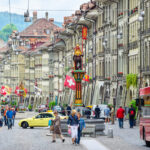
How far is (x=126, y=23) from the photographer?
70.1m

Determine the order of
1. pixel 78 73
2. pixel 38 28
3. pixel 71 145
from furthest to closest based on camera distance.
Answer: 1. pixel 38 28
2. pixel 78 73
3. pixel 71 145

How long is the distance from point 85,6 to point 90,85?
1173 cm

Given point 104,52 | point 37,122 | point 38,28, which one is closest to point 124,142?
point 37,122

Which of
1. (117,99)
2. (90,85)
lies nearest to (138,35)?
(117,99)

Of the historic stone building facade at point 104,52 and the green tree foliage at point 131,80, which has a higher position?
the historic stone building facade at point 104,52

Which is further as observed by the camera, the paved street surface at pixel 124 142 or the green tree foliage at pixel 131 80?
the green tree foliage at pixel 131 80

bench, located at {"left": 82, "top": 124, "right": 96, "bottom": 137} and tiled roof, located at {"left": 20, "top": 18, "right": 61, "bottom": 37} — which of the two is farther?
tiled roof, located at {"left": 20, "top": 18, "right": 61, "bottom": 37}

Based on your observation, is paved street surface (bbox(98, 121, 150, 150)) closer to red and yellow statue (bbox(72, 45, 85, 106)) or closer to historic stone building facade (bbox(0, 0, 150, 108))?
historic stone building facade (bbox(0, 0, 150, 108))

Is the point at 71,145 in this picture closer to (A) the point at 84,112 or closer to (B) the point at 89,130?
(B) the point at 89,130

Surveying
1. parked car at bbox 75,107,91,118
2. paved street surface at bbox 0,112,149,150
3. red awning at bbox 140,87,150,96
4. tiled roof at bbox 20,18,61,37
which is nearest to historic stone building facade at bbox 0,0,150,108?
parked car at bbox 75,107,91,118

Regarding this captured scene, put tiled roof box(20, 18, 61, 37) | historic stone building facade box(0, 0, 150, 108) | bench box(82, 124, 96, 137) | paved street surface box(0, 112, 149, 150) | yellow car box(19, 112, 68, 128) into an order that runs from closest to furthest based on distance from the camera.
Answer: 1. paved street surface box(0, 112, 149, 150)
2. bench box(82, 124, 96, 137)
3. yellow car box(19, 112, 68, 128)
4. historic stone building facade box(0, 0, 150, 108)
5. tiled roof box(20, 18, 61, 37)

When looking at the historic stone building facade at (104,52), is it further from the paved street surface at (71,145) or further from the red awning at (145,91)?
the red awning at (145,91)

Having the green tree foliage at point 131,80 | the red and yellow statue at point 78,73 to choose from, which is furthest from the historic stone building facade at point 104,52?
the red and yellow statue at point 78,73

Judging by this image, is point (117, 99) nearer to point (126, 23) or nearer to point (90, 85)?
point (126, 23)
